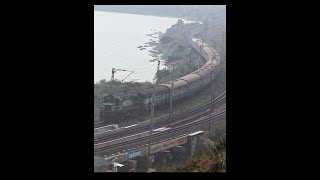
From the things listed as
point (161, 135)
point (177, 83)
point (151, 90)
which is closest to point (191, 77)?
point (177, 83)

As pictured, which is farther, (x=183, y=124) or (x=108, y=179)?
(x=183, y=124)

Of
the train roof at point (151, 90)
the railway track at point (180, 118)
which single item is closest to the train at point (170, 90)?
the train roof at point (151, 90)

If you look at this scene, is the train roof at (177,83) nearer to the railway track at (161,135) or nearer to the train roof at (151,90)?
the train roof at (151,90)

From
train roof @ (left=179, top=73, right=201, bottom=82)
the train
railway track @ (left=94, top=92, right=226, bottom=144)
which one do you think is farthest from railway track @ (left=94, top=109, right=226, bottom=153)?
train roof @ (left=179, top=73, right=201, bottom=82)

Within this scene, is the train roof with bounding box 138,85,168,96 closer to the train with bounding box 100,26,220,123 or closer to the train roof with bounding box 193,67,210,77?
the train with bounding box 100,26,220,123
